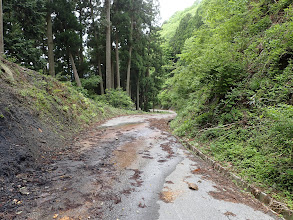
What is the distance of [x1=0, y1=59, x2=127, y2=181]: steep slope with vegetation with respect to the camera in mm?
3754

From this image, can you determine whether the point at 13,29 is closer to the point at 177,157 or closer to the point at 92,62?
the point at 177,157

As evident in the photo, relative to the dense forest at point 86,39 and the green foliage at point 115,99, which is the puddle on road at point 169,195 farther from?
the green foliage at point 115,99

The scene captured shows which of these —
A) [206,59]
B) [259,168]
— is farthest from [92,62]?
[259,168]

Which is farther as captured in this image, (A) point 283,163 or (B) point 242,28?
(B) point 242,28

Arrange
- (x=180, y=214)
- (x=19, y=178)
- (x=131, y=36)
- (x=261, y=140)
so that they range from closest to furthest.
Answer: (x=180, y=214) → (x=19, y=178) → (x=261, y=140) → (x=131, y=36)

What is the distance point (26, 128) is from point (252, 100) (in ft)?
21.6

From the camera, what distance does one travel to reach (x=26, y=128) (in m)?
4.84

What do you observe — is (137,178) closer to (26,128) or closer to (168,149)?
(168,149)

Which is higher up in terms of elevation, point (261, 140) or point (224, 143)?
point (261, 140)

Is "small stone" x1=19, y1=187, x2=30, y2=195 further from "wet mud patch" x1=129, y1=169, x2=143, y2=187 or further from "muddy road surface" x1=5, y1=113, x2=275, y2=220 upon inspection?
"wet mud patch" x1=129, y1=169, x2=143, y2=187

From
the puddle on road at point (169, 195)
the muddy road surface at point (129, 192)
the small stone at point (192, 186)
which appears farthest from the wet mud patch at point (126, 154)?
the small stone at point (192, 186)

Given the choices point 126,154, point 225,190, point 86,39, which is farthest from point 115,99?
point 225,190

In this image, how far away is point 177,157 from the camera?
539cm

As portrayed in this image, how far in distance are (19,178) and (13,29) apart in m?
10.2
